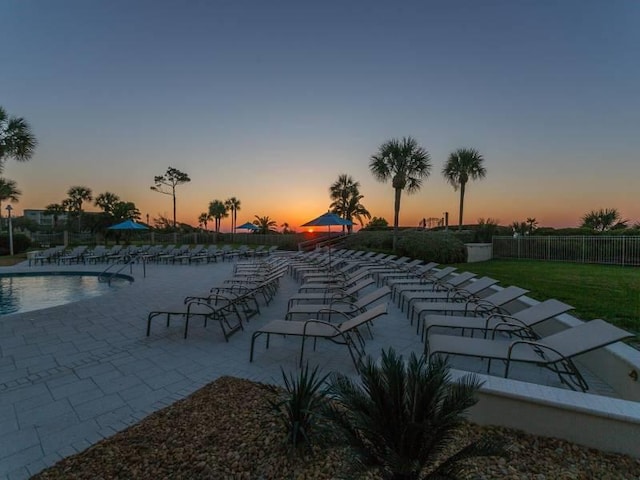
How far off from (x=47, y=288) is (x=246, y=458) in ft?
43.8

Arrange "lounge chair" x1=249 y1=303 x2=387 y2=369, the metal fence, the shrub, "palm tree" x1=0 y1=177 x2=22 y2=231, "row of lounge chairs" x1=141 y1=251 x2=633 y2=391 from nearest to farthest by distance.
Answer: "row of lounge chairs" x1=141 y1=251 x2=633 y2=391
"lounge chair" x1=249 y1=303 x2=387 y2=369
the metal fence
the shrub
"palm tree" x1=0 y1=177 x2=22 y2=231

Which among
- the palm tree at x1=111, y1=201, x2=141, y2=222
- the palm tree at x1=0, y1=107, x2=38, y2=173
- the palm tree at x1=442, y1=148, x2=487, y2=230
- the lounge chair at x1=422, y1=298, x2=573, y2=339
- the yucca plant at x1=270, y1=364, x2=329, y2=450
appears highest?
the palm tree at x1=442, y1=148, x2=487, y2=230

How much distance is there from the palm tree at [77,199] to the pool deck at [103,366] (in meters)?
35.5

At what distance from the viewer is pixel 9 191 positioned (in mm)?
21656

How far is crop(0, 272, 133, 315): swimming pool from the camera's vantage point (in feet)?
28.9

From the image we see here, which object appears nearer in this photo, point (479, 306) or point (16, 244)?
point (479, 306)

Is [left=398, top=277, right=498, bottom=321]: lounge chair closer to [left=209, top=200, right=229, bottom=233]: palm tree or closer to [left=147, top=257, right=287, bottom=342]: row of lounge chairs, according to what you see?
[left=147, top=257, right=287, bottom=342]: row of lounge chairs

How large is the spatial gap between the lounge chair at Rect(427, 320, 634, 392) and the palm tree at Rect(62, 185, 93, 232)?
42.1 metres

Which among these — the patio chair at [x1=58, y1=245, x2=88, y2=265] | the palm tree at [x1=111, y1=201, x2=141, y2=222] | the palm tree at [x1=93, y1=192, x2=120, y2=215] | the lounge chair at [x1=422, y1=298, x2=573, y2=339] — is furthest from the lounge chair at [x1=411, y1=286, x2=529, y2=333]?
the palm tree at [x1=93, y1=192, x2=120, y2=215]

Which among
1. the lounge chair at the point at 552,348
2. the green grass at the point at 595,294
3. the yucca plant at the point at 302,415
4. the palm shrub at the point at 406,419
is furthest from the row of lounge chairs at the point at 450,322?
Result: the palm shrub at the point at 406,419

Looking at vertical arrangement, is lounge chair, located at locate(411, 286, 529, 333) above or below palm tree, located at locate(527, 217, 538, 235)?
below

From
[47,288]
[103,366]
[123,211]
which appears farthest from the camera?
[123,211]

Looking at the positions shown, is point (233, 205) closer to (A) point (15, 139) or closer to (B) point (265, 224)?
(B) point (265, 224)

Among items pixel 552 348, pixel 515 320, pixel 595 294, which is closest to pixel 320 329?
pixel 552 348
